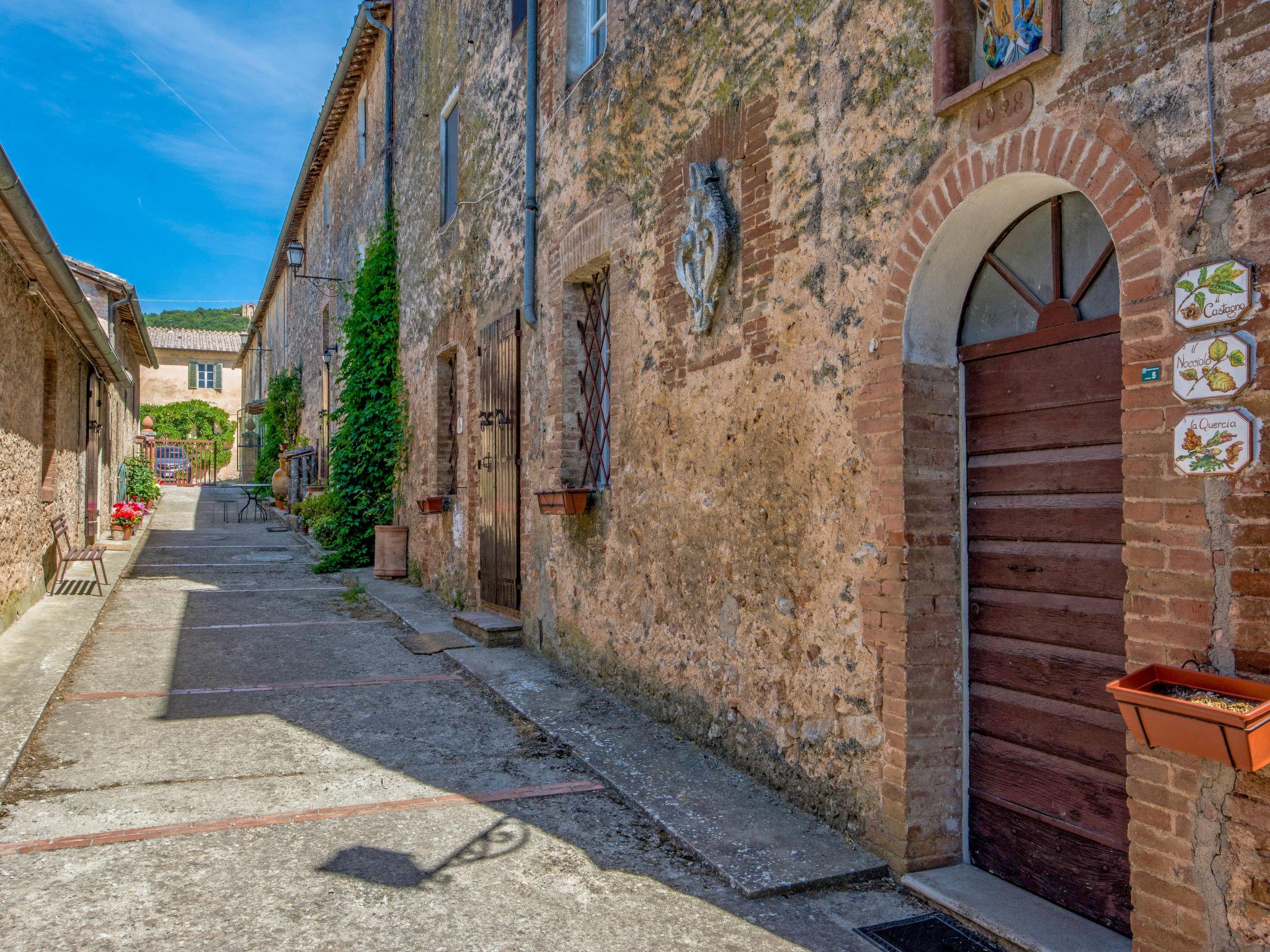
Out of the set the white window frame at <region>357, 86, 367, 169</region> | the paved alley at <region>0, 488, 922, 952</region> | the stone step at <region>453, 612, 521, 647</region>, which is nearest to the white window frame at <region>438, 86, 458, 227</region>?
the stone step at <region>453, 612, 521, 647</region>

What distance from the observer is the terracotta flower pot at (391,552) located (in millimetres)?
11023

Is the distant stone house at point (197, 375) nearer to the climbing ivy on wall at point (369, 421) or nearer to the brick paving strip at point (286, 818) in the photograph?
the climbing ivy on wall at point (369, 421)

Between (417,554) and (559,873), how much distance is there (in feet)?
25.3

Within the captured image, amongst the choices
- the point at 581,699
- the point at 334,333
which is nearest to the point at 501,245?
the point at 581,699

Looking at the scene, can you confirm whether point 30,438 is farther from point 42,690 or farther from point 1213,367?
point 1213,367

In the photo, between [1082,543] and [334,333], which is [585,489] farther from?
[334,333]

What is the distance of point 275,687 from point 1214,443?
539 cm

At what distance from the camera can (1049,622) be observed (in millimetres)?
2885

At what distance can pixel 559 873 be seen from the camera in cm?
320

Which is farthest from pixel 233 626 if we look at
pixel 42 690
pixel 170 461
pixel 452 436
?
pixel 170 461

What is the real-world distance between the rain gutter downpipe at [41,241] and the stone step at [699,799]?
13.5 ft

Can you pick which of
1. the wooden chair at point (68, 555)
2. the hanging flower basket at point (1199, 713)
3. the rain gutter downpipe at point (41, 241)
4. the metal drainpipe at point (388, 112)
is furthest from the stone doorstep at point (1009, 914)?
the metal drainpipe at point (388, 112)

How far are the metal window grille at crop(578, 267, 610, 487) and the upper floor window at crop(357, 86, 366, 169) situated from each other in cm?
880

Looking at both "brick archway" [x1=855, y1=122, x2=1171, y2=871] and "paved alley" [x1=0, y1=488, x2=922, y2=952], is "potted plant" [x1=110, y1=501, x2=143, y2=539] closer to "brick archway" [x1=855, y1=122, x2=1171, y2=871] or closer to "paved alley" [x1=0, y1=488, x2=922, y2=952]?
"paved alley" [x1=0, y1=488, x2=922, y2=952]
